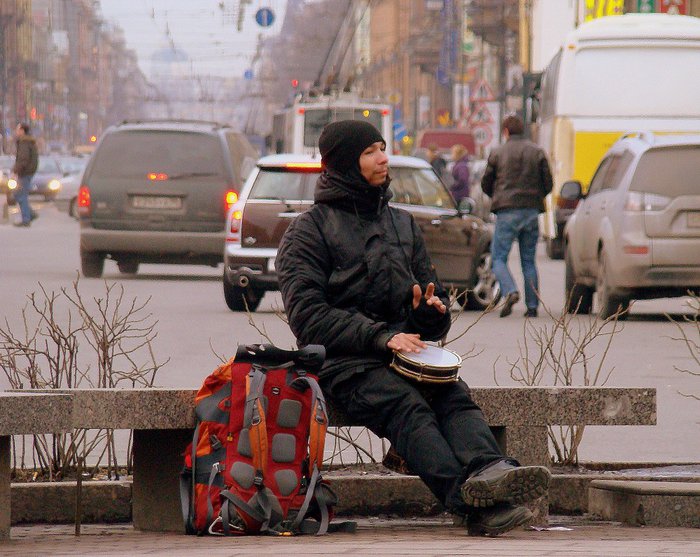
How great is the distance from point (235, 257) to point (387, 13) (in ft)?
313

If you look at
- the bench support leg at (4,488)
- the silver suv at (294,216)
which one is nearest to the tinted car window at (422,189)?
the silver suv at (294,216)

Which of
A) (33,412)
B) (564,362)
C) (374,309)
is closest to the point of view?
(33,412)

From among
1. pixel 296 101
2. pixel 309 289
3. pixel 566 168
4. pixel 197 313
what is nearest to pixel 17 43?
pixel 296 101

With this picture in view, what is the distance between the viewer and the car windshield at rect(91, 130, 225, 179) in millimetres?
20734

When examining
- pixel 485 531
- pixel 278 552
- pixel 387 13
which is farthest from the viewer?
pixel 387 13

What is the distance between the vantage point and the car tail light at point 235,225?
16.5m

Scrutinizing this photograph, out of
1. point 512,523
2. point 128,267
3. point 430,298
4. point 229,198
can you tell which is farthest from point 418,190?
point 512,523

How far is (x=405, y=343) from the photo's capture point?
6.03 meters

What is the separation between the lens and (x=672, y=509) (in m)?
6.39

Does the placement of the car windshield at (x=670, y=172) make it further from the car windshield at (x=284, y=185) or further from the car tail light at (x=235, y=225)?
the car tail light at (x=235, y=225)

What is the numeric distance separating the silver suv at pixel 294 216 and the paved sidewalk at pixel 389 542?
31.6ft

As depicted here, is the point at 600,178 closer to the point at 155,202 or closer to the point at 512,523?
the point at 155,202

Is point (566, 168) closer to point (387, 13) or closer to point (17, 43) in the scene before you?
point (17, 43)

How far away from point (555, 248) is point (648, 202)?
1289 centimetres
